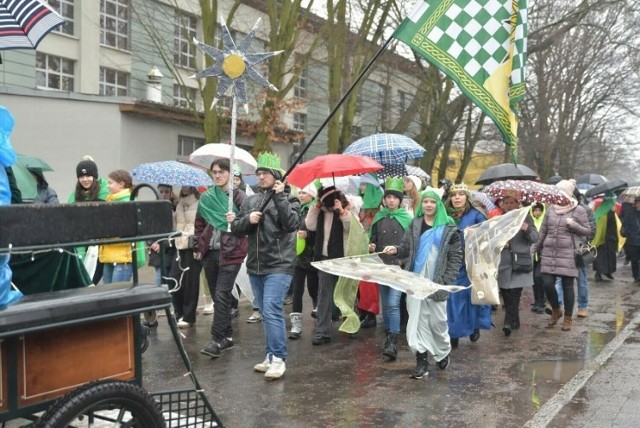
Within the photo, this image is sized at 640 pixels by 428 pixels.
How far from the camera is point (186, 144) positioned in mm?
22859

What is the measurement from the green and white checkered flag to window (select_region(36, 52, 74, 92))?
757 inches

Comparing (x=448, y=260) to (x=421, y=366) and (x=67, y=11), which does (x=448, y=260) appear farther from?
(x=67, y=11)

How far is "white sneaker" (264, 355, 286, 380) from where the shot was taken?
6.47m

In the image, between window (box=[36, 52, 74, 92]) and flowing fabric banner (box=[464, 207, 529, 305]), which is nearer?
flowing fabric banner (box=[464, 207, 529, 305])

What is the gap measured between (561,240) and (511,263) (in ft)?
2.99

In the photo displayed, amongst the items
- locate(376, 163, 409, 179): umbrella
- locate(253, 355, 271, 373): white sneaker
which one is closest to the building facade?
locate(376, 163, 409, 179): umbrella

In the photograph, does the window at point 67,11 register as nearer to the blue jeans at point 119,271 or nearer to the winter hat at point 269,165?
the blue jeans at point 119,271

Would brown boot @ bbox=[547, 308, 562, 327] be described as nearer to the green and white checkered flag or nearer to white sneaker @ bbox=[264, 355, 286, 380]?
the green and white checkered flag

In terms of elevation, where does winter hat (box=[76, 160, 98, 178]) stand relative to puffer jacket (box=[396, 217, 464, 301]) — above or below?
above

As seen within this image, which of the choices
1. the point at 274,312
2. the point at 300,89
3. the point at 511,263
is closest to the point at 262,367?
the point at 274,312

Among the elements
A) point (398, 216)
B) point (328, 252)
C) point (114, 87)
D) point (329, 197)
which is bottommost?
point (328, 252)

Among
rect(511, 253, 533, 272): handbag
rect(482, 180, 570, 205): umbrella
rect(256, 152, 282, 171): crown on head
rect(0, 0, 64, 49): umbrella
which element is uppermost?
rect(0, 0, 64, 49): umbrella

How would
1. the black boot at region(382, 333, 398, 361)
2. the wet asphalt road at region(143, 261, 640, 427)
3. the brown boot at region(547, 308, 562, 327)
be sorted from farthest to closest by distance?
the brown boot at region(547, 308, 562, 327) < the black boot at region(382, 333, 398, 361) < the wet asphalt road at region(143, 261, 640, 427)

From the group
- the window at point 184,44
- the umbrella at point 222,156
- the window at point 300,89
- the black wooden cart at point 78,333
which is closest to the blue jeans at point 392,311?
the umbrella at point 222,156
